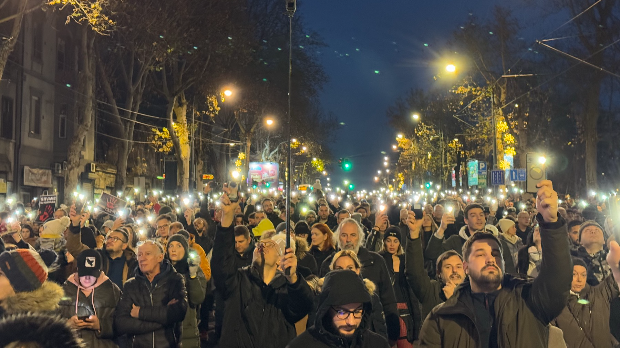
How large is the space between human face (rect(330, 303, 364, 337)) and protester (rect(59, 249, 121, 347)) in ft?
8.80

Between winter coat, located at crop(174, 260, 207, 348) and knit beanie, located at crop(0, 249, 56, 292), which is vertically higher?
knit beanie, located at crop(0, 249, 56, 292)

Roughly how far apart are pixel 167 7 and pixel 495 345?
22762 mm

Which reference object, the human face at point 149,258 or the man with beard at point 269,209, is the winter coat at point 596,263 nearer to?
the human face at point 149,258

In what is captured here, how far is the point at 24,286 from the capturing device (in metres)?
4.12

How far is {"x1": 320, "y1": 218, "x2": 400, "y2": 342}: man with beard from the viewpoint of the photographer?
20.5ft

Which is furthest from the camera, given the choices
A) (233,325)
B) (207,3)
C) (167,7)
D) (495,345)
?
(207,3)

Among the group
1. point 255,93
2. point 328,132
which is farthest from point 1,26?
point 328,132

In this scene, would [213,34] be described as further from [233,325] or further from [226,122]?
[233,325]

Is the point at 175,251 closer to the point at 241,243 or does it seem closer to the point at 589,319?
the point at 241,243

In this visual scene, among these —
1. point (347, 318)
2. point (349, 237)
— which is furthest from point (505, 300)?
point (349, 237)

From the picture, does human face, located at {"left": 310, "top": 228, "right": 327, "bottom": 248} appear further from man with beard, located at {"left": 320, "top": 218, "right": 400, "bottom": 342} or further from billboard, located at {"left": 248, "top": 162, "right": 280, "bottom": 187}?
billboard, located at {"left": 248, "top": 162, "right": 280, "bottom": 187}

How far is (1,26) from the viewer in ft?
84.6

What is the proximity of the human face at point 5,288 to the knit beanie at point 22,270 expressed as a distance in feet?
0.05

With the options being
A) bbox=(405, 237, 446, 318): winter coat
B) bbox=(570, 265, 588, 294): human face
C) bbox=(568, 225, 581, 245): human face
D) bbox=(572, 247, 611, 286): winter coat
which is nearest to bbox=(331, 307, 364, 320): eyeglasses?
bbox=(405, 237, 446, 318): winter coat
